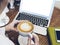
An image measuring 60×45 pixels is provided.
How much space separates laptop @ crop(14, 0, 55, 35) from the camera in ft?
4.21

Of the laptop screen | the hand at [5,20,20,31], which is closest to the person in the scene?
the hand at [5,20,20,31]

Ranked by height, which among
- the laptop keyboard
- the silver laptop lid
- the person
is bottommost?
the person

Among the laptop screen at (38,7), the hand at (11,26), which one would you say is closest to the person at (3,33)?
the hand at (11,26)

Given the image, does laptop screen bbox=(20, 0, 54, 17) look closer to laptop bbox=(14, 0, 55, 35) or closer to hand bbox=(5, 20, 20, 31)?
laptop bbox=(14, 0, 55, 35)

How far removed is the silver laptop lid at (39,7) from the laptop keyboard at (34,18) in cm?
3

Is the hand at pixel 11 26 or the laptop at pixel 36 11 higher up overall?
the laptop at pixel 36 11

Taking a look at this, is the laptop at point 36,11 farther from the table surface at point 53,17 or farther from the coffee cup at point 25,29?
the coffee cup at point 25,29

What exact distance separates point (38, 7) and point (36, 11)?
0.03 metres

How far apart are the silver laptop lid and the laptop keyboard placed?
3 centimetres

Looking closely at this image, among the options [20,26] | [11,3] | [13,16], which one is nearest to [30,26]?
[20,26]

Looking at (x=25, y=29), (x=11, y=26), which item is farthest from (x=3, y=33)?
(x=25, y=29)

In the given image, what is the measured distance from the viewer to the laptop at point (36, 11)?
1.28 metres

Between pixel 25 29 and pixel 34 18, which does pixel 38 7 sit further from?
pixel 25 29

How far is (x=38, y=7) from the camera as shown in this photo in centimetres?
132
